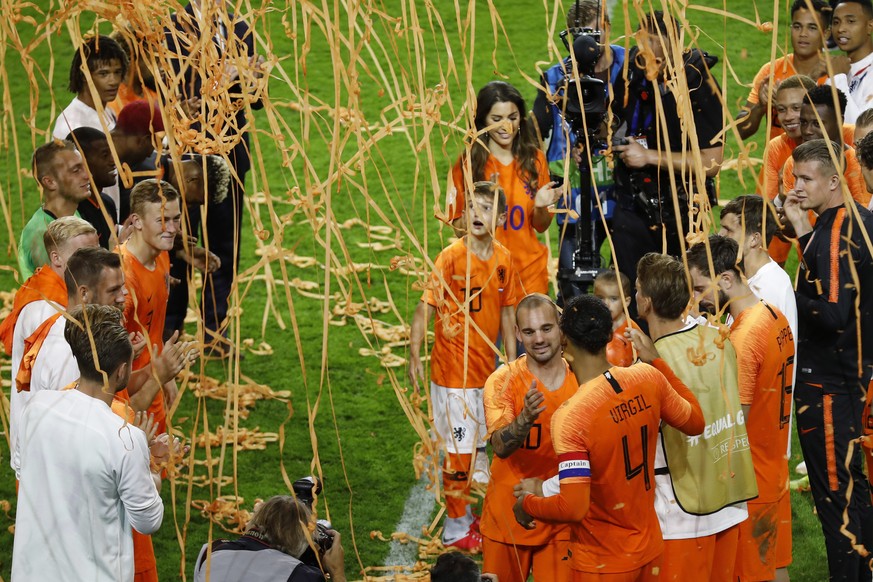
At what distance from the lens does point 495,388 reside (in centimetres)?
373

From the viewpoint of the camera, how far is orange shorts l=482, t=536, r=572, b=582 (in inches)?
149

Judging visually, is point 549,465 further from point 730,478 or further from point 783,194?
point 783,194

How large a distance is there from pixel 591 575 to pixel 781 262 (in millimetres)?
3011

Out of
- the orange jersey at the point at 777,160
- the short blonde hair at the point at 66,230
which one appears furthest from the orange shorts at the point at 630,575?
the orange jersey at the point at 777,160

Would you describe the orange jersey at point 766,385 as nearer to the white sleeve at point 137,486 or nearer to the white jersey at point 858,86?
the white sleeve at point 137,486

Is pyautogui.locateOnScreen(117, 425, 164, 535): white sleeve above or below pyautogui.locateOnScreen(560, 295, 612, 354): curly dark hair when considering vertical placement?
below

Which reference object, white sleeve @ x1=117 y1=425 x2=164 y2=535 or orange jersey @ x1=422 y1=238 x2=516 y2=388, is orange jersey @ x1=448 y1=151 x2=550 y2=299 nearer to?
orange jersey @ x1=422 y1=238 x2=516 y2=388

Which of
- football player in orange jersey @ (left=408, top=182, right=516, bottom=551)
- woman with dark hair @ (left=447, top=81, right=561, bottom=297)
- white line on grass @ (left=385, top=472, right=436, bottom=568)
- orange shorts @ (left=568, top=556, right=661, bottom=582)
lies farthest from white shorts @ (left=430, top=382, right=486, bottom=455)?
orange shorts @ (left=568, top=556, right=661, bottom=582)

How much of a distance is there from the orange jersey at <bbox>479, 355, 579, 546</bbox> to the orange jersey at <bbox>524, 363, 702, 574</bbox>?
1.12 feet

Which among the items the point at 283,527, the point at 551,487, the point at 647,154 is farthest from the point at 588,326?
the point at 647,154

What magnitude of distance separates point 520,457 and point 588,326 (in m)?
0.72

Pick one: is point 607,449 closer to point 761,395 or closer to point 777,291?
point 761,395

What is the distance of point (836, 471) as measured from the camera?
4176 millimetres

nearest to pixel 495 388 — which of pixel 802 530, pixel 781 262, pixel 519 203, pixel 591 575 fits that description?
pixel 591 575
